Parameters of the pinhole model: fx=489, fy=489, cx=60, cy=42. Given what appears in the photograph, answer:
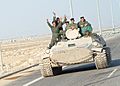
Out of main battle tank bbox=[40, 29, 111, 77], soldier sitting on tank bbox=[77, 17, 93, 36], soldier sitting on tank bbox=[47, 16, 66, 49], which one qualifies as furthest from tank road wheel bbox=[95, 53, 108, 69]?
soldier sitting on tank bbox=[47, 16, 66, 49]

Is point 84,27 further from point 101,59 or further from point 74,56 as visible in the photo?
point 101,59

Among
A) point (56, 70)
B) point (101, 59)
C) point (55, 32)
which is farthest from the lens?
point (55, 32)

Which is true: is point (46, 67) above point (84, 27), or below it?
below

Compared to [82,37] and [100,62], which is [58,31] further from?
[100,62]

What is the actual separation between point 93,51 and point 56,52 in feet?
4.80

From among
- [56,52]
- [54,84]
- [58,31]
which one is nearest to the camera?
[54,84]

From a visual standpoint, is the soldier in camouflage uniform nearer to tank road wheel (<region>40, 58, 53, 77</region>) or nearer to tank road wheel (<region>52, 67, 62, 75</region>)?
tank road wheel (<region>52, 67, 62, 75</region>)

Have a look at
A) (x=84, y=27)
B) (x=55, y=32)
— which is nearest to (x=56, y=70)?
(x=55, y=32)

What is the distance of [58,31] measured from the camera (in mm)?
20562

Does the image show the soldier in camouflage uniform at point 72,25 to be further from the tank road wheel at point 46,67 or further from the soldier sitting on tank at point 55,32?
the tank road wheel at point 46,67

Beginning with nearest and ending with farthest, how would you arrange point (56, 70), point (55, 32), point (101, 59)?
point (101, 59) < point (56, 70) < point (55, 32)

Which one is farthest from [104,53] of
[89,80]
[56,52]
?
[89,80]

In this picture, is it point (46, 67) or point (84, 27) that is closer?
point (46, 67)

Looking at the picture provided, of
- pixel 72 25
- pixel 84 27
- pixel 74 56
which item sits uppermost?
pixel 72 25
